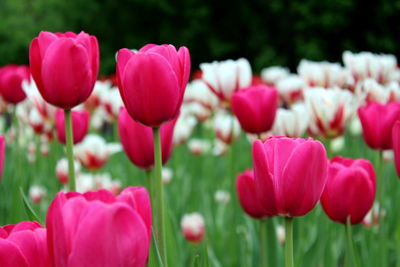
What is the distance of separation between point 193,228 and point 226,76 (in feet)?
1.70

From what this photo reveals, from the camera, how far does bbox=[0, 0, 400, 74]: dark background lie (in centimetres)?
966

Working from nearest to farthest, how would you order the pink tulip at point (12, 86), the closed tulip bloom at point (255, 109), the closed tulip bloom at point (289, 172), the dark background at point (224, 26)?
the closed tulip bloom at point (289, 172) → the closed tulip bloom at point (255, 109) → the pink tulip at point (12, 86) → the dark background at point (224, 26)

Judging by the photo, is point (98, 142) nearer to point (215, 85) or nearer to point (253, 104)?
point (215, 85)

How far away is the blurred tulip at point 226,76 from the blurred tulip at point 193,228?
0.43m

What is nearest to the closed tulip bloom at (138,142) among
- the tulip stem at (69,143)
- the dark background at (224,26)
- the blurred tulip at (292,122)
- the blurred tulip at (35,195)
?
the tulip stem at (69,143)

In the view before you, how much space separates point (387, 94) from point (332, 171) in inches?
29.8

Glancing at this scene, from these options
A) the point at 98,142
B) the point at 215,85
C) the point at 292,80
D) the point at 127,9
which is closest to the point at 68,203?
the point at 215,85

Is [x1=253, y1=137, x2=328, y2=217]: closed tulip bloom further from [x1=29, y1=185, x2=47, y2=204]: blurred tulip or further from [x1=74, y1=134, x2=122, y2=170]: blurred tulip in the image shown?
[x1=29, y1=185, x2=47, y2=204]: blurred tulip

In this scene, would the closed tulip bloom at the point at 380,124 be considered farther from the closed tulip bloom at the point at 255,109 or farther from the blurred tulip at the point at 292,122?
the blurred tulip at the point at 292,122

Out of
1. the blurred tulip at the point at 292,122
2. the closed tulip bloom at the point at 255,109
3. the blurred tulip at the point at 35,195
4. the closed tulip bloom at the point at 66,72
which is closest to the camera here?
the closed tulip bloom at the point at 66,72

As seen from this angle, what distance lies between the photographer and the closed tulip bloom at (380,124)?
1.15 meters

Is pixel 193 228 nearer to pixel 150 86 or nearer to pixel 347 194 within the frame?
pixel 347 194

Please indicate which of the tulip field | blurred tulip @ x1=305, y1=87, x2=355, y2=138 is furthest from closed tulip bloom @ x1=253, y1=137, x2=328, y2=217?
blurred tulip @ x1=305, y1=87, x2=355, y2=138

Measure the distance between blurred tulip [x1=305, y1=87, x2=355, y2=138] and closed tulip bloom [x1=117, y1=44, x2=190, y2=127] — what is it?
0.76 meters
